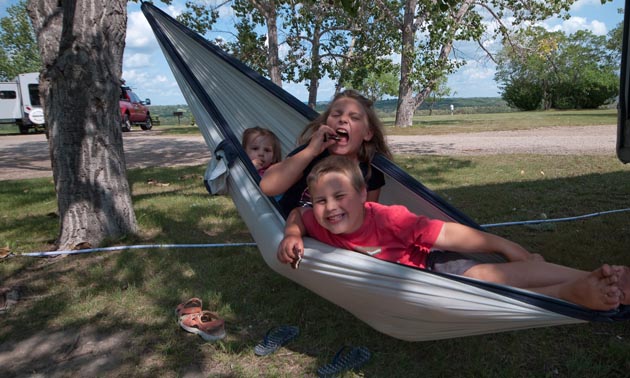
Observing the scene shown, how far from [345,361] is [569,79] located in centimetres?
3209

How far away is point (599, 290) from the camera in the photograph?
123 centimetres

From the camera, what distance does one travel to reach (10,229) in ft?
Answer: 11.8

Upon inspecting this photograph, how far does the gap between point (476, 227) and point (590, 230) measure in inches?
70.2

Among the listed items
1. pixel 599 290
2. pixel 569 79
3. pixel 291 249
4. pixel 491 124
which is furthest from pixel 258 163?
pixel 569 79

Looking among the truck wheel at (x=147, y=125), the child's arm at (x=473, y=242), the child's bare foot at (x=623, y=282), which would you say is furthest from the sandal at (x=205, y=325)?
the truck wheel at (x=147, y=125)

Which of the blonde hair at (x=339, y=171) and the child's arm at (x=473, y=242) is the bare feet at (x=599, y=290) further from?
the blonde hair at (x=339, y=171)

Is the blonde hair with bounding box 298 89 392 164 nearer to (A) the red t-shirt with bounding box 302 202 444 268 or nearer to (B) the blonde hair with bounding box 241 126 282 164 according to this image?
(A) the red t-shirt with bounding box 302 202 444 268

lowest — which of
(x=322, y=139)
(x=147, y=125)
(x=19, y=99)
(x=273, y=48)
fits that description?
(x=322, y=139)

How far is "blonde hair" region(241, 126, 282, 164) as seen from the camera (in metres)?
2.52

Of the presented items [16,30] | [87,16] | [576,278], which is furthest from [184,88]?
[16,30]

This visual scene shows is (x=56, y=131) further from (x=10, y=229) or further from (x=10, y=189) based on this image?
(x=10, y=189)

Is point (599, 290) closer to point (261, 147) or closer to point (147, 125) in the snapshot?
point (261, 147)

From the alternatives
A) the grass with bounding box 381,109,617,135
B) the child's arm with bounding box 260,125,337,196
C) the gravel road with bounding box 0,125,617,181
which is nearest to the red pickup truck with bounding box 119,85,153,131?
the gravel road with bounding box 0,125,617,181

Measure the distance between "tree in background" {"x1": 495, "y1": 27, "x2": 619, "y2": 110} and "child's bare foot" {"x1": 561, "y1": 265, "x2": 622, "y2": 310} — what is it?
84.1 ft
